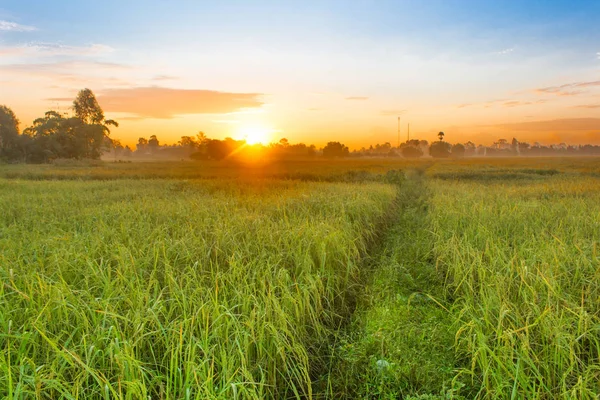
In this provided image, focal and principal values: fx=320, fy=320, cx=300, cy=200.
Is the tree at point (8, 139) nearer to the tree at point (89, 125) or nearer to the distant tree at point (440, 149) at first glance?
the tree at point (89, 125)

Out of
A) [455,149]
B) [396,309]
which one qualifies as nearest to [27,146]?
[396,309]

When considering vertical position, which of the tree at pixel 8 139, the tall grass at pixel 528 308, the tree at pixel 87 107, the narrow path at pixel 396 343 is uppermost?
the tree at pixel 87 107

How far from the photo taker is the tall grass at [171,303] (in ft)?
8.67

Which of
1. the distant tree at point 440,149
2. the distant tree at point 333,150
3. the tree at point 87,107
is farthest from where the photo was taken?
the distant tree at point 440,149

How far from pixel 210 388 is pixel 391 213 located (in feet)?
31.3

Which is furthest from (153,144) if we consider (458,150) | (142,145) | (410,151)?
(458,150)

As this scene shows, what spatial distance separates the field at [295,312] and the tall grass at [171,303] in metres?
0.03

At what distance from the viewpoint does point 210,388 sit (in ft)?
8.25

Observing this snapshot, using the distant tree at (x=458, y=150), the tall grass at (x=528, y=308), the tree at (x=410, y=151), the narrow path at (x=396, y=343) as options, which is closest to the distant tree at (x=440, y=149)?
the tree at (x=410, y=151)

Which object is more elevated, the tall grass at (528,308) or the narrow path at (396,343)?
the tall grass at (528,308)

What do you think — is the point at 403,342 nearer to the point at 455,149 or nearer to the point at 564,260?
the point at 564,260

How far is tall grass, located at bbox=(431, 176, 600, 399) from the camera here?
287cm

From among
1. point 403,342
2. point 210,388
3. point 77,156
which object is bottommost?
point 403,342

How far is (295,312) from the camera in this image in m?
3.98
